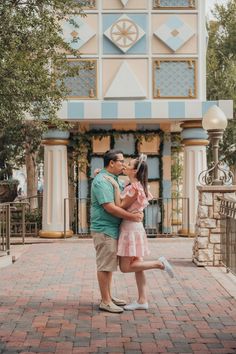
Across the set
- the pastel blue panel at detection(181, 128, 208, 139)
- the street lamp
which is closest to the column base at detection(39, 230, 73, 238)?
the pastel blue panel at detection(181, 128, 208, 139)

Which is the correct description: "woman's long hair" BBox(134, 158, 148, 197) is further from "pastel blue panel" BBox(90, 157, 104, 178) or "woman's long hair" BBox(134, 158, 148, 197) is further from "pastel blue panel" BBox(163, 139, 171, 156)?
"pastel blue panel" BBox(163, 139, 171, 156)

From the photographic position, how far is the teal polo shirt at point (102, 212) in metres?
6.88

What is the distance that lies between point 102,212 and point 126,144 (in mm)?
10276

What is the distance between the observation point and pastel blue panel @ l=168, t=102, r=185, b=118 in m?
15.8

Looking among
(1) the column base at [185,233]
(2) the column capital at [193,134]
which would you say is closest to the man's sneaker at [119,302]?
(1) the column base at [185,233]

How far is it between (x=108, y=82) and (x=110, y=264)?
9.70m

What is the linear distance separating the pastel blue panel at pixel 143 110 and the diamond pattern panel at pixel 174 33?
5.28ft

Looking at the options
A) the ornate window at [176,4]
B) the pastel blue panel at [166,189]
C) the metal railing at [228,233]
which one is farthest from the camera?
the pastel blue panel at [166,189]

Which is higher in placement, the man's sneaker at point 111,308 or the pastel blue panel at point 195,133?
the pastel blue panel at point 195,133

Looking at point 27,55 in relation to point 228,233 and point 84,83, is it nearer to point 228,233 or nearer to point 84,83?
point 84,83

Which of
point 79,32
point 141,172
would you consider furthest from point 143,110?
point 141,172

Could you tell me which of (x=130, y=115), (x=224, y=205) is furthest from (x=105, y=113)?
(x=224, y=205)

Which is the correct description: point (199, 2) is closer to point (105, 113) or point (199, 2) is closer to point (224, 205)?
point (105, 113)

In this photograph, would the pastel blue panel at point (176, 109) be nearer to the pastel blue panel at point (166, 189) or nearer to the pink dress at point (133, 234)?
the pastel blue panel at point (166, 189)
